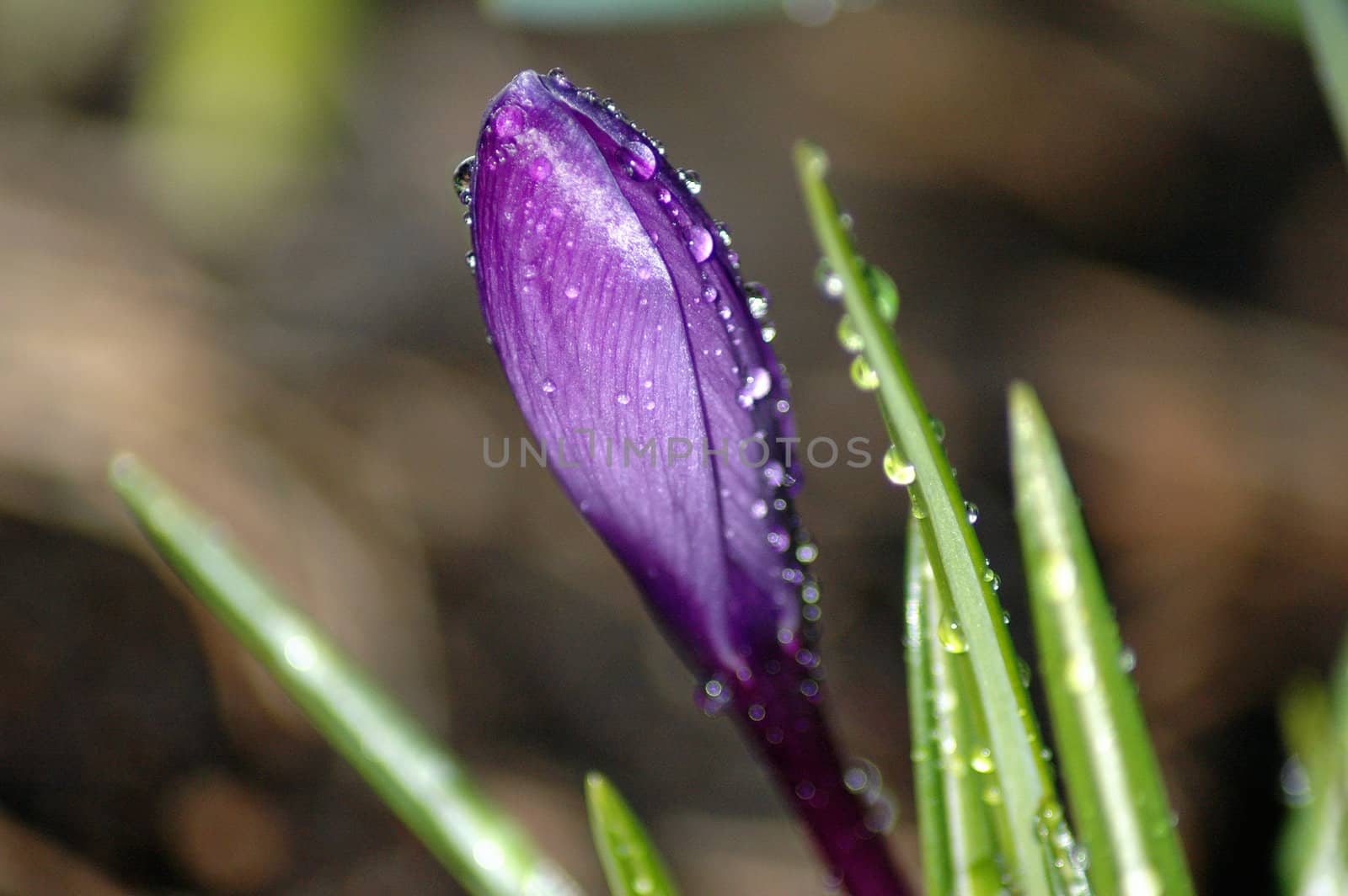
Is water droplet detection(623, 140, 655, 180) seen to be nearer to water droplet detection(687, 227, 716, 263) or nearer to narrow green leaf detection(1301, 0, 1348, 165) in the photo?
Result: water droplet detection(687, 227, 716, 263)

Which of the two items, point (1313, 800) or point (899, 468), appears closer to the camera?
point (899, 468)

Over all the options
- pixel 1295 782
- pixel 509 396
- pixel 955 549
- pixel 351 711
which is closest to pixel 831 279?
pixel 955 549

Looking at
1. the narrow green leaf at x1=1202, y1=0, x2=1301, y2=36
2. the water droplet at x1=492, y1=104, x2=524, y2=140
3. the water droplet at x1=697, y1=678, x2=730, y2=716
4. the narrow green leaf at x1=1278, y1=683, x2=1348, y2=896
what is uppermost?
the narrow green leaf at x1=1202, y1=0, x2=1301, y2=36

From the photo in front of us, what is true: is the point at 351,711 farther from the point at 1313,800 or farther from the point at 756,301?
the point at 1313,800

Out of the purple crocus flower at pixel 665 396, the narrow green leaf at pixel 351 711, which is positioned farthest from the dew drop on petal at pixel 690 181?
the narrow green leaf at pixel 351 711

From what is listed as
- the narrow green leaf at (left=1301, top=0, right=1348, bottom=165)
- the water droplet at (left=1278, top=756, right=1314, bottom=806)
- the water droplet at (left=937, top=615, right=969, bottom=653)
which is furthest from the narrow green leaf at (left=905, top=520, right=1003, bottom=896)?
the water droplet at (left=1278, top=756, right=1314, bottom=806)

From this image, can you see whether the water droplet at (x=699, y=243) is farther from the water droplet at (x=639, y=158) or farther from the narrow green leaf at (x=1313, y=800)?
the narrow green leaf at (x=1313, y=800)

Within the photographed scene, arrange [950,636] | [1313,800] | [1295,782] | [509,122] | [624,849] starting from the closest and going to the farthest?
[509,122], [950,636], [624,849], [1313,800], [1295,782]
